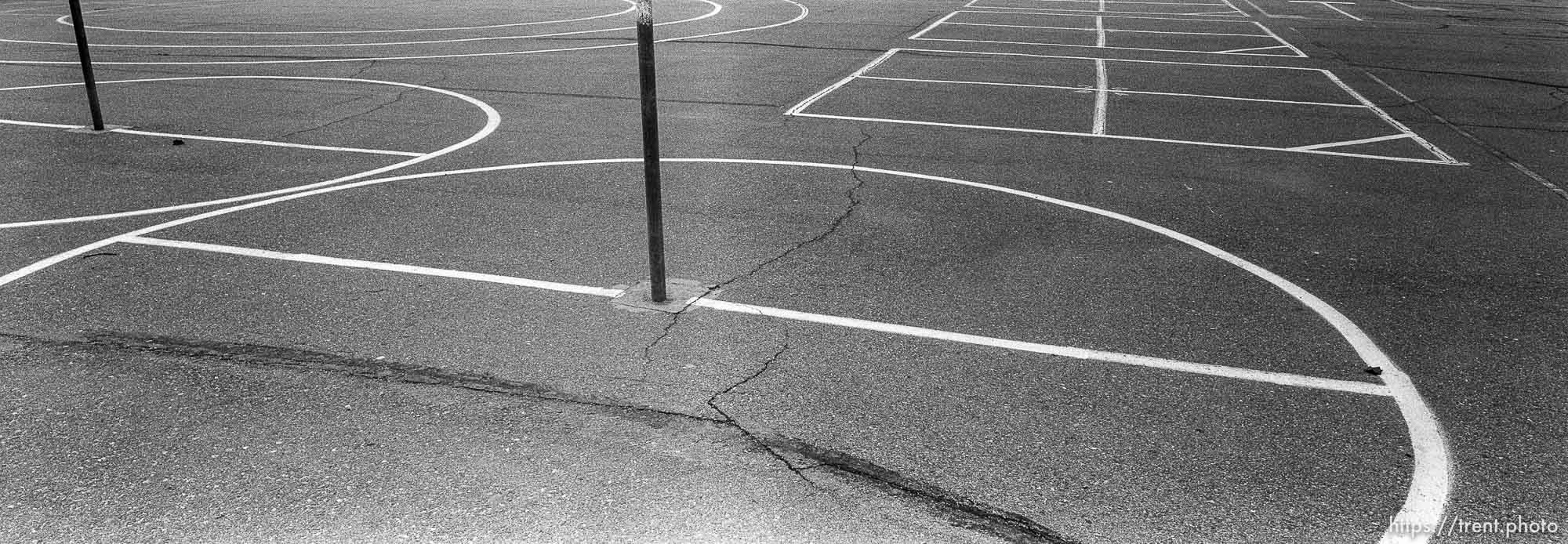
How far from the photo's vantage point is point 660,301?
20.8 ft

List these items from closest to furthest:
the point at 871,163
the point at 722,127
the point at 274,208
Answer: the point at 274,208 → the point at 871,163 → the point at 722,127

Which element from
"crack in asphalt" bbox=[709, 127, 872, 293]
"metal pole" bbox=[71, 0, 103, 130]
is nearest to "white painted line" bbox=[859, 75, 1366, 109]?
"crack in asphalt" bbox=[709, 127, 872, 293]

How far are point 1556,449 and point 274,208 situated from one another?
26.0ft

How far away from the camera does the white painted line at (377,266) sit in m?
6.58

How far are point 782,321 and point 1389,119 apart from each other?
31.5ft

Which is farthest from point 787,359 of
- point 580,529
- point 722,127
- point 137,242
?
point 722,127

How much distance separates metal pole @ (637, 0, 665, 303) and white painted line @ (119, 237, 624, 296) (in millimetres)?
327

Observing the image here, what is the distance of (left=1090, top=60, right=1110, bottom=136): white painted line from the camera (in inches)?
471

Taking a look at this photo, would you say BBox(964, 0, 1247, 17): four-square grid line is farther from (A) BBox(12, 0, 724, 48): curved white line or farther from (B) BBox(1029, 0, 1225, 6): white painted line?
(A) BBox(12, 0, 724, 48): curved white line

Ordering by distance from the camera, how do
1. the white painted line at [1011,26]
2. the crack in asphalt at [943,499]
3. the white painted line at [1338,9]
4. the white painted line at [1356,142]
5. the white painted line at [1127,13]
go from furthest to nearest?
the white painted line at [1338,9] < the white painted line at [1127,13] < the white painted line at [1011,26] < the white painted line at [1356,142] < the crack in asphalt at [943,499]

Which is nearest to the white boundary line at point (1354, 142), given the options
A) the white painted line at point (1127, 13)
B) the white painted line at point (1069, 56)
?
the white painted line at point (1069, 56)

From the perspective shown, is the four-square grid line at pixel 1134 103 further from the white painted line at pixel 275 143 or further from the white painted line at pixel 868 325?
the white painted line at pixel 868 325

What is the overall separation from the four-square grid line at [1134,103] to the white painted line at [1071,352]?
6.19 metres

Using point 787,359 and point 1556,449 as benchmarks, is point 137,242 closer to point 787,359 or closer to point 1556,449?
point 787,359
